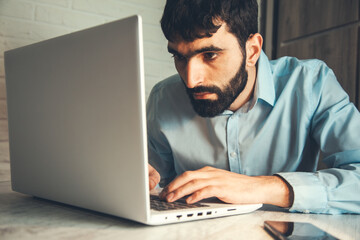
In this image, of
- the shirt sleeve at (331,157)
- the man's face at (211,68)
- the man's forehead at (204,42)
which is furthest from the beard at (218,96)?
the shirt sleeve at (331,157)

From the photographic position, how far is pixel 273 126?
1.20 meters

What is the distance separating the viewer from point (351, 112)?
106 centimetres

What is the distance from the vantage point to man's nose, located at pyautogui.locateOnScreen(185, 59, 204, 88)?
42.4 inches

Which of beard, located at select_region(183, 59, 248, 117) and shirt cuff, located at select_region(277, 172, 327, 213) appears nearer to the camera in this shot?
shirt cuff, located at select_region(277, 172, 327, 213)

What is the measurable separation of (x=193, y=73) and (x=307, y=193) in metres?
0.49

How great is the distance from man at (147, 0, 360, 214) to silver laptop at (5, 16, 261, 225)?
0.97 ft

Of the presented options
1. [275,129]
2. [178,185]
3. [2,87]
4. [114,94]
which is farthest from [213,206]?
[2,87]

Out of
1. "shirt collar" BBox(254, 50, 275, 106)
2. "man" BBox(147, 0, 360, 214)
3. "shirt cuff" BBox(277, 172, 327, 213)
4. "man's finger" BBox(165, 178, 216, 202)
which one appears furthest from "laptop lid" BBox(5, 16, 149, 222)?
"shirt collar" BBox(254, 50, 275, 106)

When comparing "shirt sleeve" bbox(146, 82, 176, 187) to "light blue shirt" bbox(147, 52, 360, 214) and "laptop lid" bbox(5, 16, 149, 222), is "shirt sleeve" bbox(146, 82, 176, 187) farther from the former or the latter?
"laptop lid" bbox(5, 16, 149, 222)

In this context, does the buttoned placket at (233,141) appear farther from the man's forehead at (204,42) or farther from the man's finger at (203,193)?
the man's finger at (203,193)

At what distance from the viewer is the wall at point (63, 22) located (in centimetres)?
155

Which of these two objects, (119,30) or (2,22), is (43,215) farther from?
(2,22)

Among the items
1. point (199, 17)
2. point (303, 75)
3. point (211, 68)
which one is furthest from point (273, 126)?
point (199, 17)

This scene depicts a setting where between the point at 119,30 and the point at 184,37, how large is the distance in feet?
1.62
